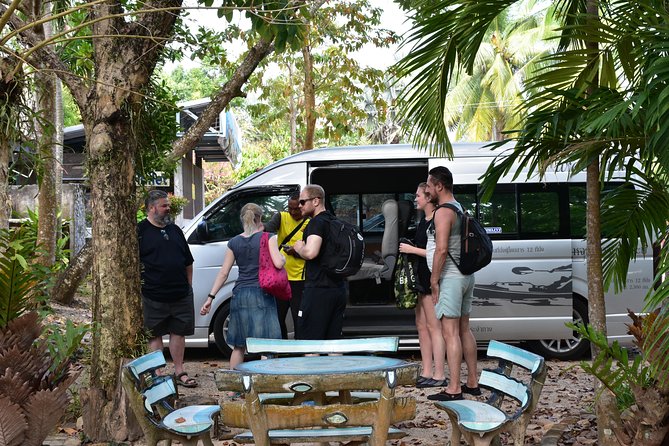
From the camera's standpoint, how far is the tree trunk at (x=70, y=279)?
1409 cm

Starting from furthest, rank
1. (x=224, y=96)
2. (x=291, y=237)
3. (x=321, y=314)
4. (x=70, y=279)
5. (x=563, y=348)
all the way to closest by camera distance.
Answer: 1. (x=70, y=279)
2. (x=224, y=96)
3. (x=563, y=348)
4. (x=291, y=237)
5. (x=321, y=314)

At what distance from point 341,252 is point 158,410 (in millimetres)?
2515

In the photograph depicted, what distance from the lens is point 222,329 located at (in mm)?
10773

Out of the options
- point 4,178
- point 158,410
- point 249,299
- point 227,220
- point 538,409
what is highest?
point 4,178

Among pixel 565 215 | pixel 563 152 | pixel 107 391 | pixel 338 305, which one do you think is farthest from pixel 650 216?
pixel 107 391

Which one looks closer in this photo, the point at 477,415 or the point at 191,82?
the point at 477,415

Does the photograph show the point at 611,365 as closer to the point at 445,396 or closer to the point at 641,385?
the point at 641,385

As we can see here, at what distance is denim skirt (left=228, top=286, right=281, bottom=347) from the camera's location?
868 centimetres

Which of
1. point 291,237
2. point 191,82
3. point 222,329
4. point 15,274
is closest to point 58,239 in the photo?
point 222,329

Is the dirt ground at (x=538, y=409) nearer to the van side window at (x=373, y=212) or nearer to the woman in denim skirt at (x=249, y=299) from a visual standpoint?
the woman in denim skirt at (x=249, y=299)

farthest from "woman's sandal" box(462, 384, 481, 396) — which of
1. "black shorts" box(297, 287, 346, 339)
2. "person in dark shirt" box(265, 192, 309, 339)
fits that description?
"person in dark shirt" box(265, 192, 309, 339)

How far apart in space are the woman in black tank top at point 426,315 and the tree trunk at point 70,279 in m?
6.71

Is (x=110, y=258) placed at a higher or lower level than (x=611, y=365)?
higher

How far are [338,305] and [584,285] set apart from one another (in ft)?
12.2
